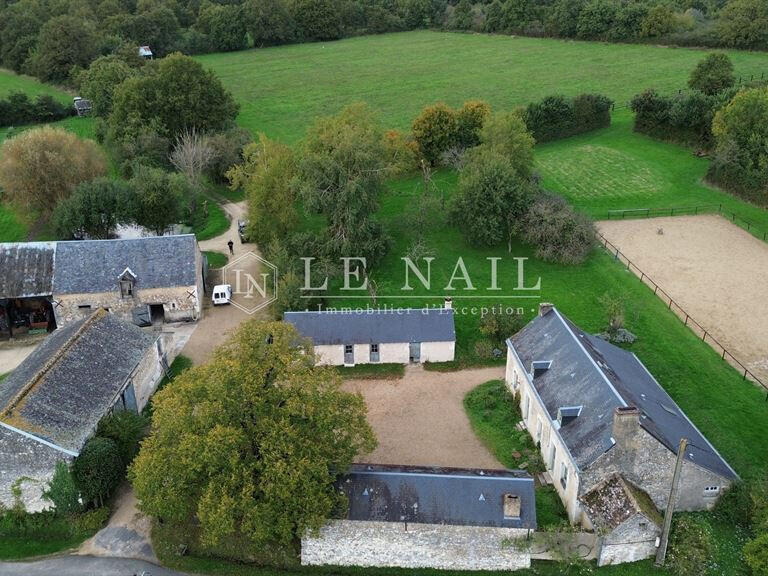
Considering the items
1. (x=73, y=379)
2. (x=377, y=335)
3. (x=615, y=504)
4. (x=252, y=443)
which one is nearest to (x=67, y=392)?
(x=73, y=379)

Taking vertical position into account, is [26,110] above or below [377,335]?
above

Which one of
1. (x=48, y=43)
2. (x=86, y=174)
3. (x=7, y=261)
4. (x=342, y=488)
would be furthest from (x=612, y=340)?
(x=48, y=43)

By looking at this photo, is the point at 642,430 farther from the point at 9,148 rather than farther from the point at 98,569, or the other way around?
the point at 9,148

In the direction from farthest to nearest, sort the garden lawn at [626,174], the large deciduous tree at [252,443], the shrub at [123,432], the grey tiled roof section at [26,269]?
the garden lawn at [626,174] → the grey tiled roof section at [26,269] → the shrub at [123,432] → the large deciduous tree at [252,443]

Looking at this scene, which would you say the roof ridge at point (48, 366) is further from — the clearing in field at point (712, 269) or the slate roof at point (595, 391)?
the clearing in field at point (712, 269)

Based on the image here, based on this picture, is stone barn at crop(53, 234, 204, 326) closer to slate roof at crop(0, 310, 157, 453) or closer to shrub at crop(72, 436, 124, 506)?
slate roof at crop(0, 310, 157, 453)

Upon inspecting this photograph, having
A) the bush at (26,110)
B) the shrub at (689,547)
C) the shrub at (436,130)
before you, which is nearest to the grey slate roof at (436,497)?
the shrub at (689,547)

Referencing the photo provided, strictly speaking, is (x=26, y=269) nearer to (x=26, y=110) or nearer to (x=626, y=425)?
(x=626, y=425)
